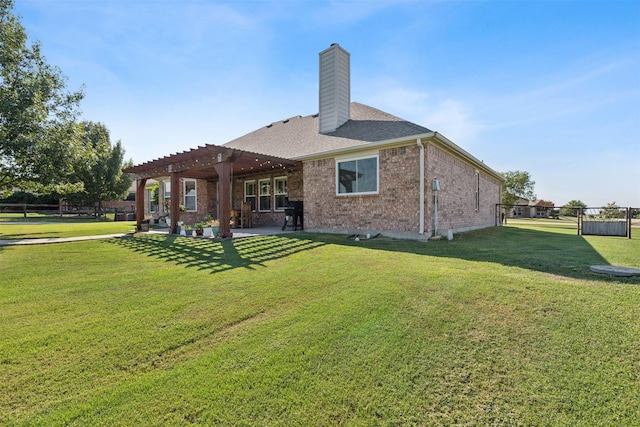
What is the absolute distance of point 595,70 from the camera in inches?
347

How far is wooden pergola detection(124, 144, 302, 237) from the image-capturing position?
841 centimetres

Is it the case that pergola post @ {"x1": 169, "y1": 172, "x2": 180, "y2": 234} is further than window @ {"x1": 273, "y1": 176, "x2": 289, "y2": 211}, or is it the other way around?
window @ {"x1": 273, "y1": 176, "x2": 289, "y2": 211}

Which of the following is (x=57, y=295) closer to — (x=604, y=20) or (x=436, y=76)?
(x=436, y=76)

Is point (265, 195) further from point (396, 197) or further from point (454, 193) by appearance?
point (454, 193)

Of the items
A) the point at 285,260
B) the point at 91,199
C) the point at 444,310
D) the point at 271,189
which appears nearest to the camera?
the point at 444,310

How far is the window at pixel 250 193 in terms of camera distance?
14062 mm

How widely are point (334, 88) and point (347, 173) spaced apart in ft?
15.0

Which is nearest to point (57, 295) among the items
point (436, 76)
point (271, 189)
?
point (271, 189)

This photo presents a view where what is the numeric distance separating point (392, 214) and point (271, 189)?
6.52 meters

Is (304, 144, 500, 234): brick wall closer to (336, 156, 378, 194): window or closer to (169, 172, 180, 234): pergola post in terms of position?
(336, 156, 378, 194): window

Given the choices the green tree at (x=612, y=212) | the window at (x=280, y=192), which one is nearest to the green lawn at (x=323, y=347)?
the window at (x=280, y=192)

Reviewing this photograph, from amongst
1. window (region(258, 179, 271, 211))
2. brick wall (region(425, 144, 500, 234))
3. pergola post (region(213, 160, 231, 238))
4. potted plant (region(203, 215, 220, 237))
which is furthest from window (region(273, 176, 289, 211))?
brick wall (region(425, 144, 500, 234))

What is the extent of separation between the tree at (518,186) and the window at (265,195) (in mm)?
51271

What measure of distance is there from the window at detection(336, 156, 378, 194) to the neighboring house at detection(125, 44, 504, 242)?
31mm
